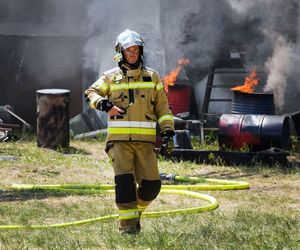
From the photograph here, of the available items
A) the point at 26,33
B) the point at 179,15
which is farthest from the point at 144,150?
the point at 26,33

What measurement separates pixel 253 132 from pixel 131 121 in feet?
15.9

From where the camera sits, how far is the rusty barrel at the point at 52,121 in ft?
41.0

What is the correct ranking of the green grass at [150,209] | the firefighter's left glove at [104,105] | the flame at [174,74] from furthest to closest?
the flame at [174,74] < the firefighter's left glove at [104,105] < the green grass at [150,209]

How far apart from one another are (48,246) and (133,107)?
4.47ft

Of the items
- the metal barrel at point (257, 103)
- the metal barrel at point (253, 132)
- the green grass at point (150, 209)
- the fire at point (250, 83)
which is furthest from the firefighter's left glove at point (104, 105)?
the fire at point (250, 83)

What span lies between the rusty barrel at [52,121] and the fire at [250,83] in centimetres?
298

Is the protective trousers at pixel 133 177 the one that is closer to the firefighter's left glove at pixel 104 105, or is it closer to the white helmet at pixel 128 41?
the firefighter's left glove at pixel 104 105

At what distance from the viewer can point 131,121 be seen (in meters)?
6.52

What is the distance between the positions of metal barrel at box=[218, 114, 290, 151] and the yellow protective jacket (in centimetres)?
459

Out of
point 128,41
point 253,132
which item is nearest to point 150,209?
point 128,41

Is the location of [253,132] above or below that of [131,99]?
below

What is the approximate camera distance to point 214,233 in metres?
6.20

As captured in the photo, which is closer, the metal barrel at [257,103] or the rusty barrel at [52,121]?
the metal barrel at [257,103]

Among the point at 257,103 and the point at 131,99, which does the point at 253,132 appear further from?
the point at 131,99
